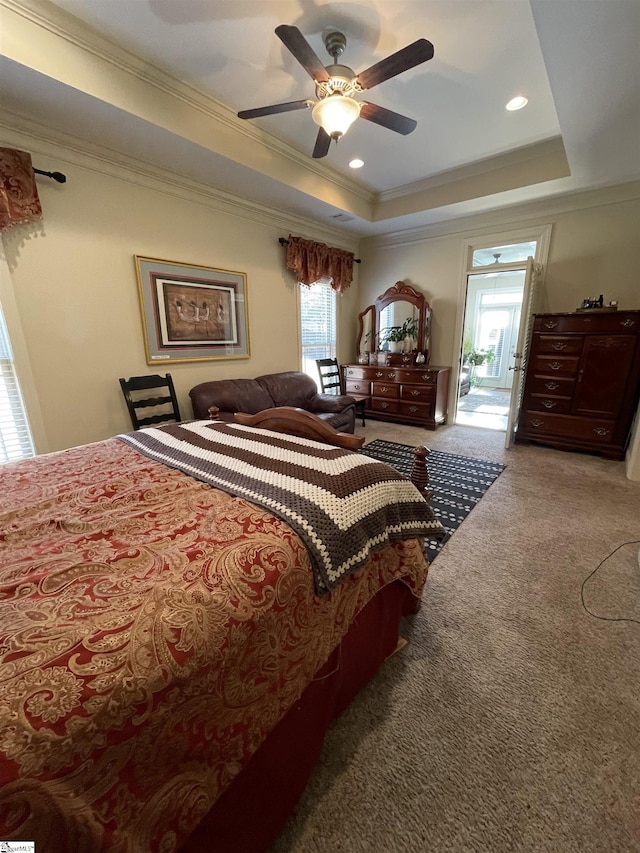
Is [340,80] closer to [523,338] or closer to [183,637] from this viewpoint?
[183,637]

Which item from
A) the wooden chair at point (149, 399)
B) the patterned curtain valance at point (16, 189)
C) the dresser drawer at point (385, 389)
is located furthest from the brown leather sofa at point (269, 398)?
the patterned curtain valance at point (16, 189)

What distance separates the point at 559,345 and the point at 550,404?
2.04ft

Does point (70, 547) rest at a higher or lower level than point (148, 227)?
lower

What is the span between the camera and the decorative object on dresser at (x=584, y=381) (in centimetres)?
314

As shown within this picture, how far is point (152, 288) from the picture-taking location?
114 inches

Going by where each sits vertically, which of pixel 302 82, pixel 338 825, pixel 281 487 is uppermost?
pixel 302 82

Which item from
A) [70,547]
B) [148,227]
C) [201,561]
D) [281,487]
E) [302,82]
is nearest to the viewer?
[201,561]

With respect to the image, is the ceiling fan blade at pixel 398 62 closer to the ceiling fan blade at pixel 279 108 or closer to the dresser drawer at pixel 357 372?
the ceiling fan blade at pixel 279 108

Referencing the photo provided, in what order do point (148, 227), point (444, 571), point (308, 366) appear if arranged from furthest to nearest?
point (308, 366)
point (148, 227)
point (444, 571)

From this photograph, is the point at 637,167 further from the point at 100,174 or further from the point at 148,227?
the point at 100,174

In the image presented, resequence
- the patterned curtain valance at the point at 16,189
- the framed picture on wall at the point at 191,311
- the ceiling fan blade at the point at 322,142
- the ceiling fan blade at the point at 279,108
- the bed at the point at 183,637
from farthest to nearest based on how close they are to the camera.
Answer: the framed picture on wall at the point at 191,311 < the ceiling fan blade at the point at 322,142 < the patterned curtain valance at the point at 16,189 < the ceiling fan blade at the point at 279,108 < the bed at the point at 183,637

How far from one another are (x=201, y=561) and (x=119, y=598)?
177 mm

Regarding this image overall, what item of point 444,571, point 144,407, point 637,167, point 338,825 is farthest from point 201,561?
point 637,167

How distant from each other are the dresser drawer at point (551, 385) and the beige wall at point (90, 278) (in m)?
3.53
